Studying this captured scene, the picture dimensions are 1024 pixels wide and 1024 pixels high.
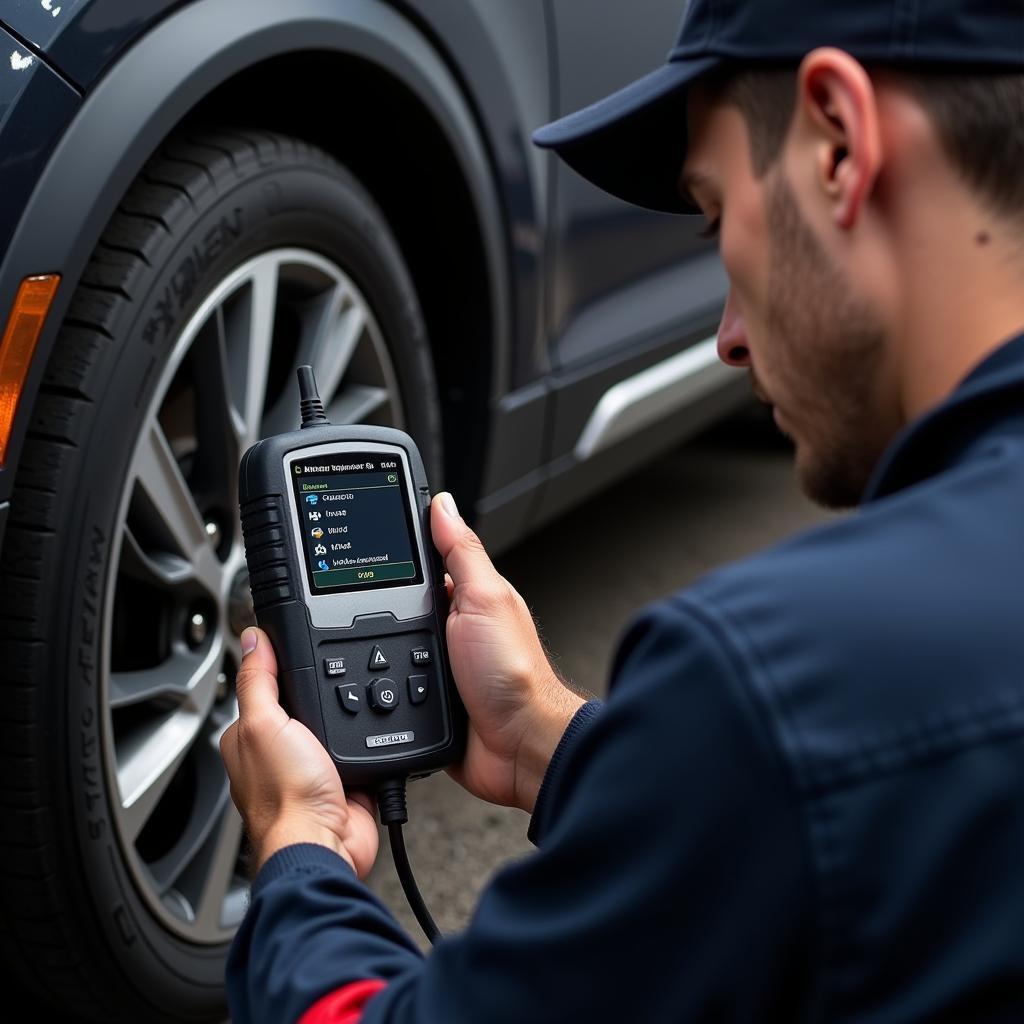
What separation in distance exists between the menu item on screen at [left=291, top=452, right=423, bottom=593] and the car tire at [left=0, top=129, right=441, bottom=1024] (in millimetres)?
255

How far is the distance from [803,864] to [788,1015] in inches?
3.9

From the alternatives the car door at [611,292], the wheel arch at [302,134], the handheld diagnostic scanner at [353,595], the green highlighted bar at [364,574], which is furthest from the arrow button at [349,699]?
the car door at [611,292]

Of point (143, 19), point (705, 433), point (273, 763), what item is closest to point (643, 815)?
point (273, 763)

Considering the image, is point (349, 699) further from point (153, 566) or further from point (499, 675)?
point (153, 566)

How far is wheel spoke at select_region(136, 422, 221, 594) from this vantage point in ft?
5.19

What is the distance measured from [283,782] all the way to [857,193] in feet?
2.09

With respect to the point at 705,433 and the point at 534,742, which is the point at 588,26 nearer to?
the point at 534,742

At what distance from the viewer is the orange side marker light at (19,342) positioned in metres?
1.35

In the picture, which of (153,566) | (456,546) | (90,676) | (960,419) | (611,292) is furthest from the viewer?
(611,292)

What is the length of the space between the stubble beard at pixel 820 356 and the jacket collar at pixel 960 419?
8 cm

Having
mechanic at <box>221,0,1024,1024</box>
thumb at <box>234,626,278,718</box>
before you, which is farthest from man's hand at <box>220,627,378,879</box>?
mechanic at <box>221,0,1024,1024</box>

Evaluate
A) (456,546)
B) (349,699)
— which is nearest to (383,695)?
(349,699)

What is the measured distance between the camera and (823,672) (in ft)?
2.21

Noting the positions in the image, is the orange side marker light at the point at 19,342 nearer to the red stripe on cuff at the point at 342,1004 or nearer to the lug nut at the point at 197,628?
the lug nut at the point at 197,628
